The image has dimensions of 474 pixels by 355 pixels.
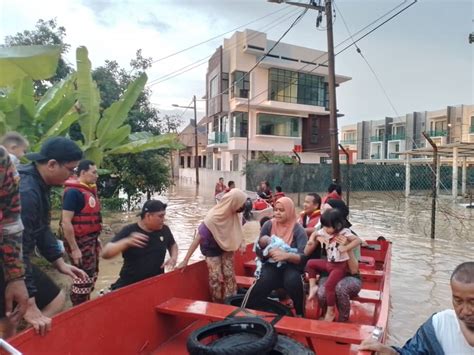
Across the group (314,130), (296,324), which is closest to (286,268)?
(296,324)

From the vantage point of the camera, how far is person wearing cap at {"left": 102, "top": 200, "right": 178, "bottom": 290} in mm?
A: 3566

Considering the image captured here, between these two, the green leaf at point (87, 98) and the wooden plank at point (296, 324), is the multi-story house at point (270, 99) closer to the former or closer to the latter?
the green leaf at point (87, 98)

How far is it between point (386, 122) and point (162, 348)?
5512 centimetres

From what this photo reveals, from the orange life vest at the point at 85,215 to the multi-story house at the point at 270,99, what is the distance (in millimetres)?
24415

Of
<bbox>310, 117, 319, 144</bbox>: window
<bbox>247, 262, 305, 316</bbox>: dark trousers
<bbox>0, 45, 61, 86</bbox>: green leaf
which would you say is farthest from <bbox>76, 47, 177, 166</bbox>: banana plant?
<bbox>310, 117, 319, 144</bbox>: window

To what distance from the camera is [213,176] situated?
31.7m

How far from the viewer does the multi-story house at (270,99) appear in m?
30.0

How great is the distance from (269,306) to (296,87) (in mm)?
29412

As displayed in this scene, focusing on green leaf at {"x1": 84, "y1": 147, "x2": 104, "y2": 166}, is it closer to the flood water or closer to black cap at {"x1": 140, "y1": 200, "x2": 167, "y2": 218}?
the flood water

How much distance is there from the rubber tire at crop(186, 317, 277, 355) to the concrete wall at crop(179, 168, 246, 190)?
68.1 ft

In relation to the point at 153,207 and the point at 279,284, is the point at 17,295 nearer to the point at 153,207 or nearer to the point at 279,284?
the point at 153,207

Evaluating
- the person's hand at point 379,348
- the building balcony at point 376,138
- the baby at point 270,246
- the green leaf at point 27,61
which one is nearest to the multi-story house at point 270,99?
the building balcony at point 376,138

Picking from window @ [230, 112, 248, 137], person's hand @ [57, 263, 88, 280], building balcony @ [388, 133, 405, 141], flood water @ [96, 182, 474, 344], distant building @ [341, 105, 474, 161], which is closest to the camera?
person's hand @ [57, 263, 88, 280]

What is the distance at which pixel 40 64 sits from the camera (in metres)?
5.00
